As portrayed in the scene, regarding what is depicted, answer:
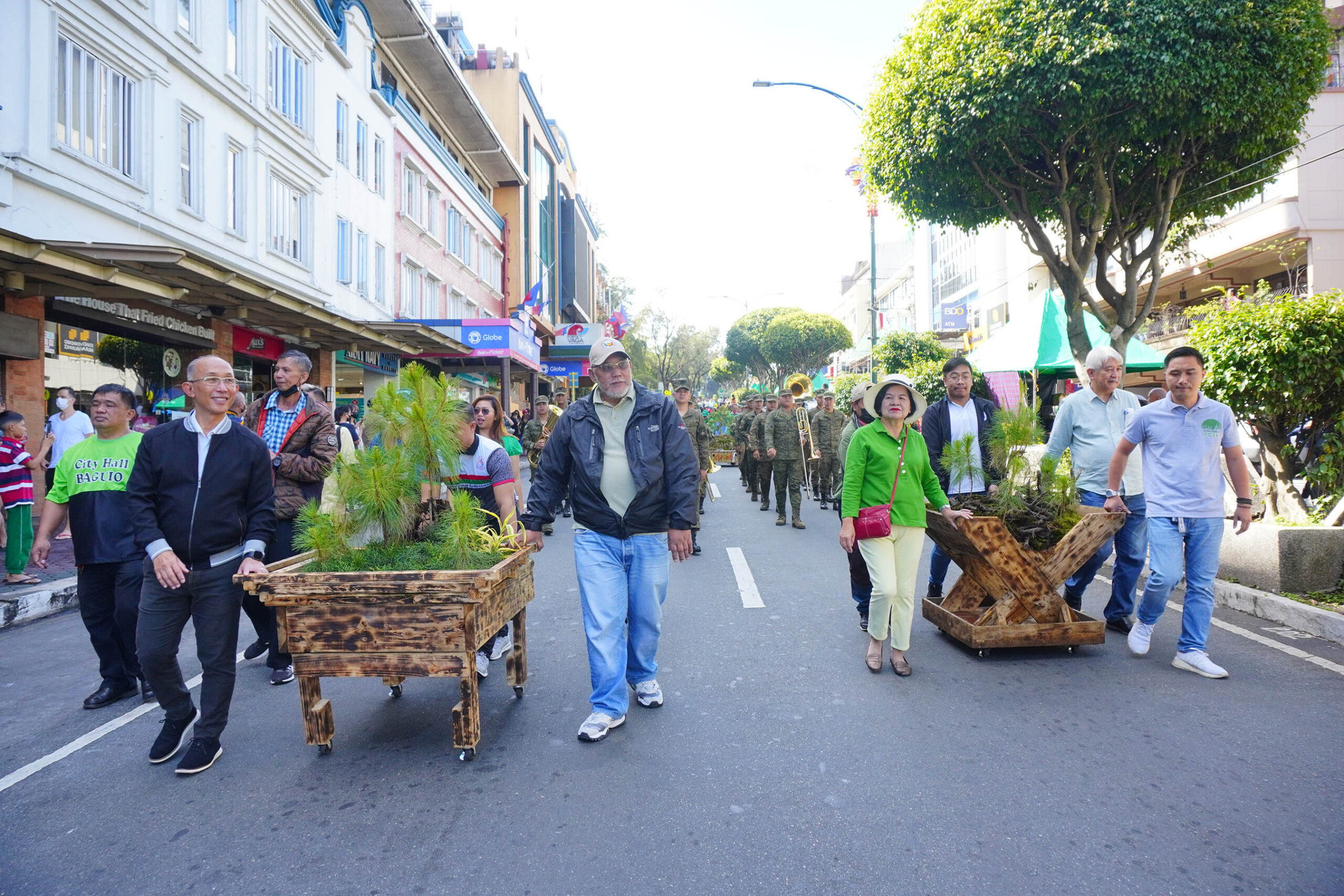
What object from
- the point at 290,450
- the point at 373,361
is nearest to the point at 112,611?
the point at 290,450

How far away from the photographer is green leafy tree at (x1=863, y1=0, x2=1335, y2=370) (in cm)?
1105

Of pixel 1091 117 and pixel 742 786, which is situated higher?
pixel 1091 117

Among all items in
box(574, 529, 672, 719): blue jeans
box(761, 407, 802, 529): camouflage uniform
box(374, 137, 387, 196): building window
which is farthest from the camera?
box(374, 137, 387, 196): building window

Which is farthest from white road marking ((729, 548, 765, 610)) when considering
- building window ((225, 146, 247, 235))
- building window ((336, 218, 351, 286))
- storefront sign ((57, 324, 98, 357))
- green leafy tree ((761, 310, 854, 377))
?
green leafy tree ((761, 310, 854, 377))

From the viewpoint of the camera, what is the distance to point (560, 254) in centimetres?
4834

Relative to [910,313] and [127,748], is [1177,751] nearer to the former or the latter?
[127,748]

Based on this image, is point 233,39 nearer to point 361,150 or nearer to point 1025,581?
point 361,150

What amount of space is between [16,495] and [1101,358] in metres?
9.73

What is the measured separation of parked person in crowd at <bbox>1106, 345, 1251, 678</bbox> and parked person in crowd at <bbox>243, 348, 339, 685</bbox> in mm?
4981

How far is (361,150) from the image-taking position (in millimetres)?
20547

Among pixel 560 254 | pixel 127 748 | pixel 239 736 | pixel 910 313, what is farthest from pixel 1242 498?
pixel 910 313

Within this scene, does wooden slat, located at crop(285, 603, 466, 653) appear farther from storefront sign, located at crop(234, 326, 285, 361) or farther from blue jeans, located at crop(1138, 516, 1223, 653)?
storefront sign, located at crop(234, 326, 285, 361)

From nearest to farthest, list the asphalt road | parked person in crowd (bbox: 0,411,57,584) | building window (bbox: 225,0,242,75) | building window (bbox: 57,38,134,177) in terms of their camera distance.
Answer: the asphalt road, parked person in crowd (bbox: 0,411,57,584), building window (bbox: 57,38,134,177), building window (bbox: 225,0,242,75)

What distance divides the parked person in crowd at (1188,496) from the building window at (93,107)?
12440 millimetres
